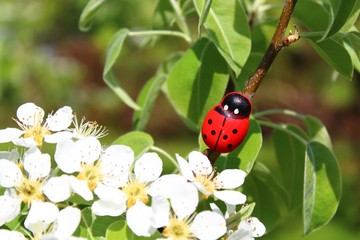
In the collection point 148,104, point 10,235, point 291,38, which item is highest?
point 291,38

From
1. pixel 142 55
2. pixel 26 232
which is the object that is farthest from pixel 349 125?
pixel 26 232

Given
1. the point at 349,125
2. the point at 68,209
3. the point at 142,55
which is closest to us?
the point at 68,209

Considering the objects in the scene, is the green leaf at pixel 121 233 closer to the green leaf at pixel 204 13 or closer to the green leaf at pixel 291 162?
the green leaf at pixel 204 13

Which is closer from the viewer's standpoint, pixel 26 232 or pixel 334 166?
pixel 26 232

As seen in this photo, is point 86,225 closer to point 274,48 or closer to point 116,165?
point 116,165

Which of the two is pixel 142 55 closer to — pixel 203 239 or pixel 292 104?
pixel 292 104

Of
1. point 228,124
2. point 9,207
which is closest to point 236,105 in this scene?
point 228,124
